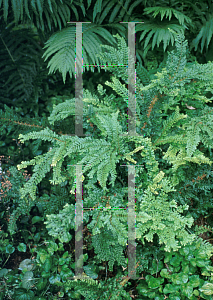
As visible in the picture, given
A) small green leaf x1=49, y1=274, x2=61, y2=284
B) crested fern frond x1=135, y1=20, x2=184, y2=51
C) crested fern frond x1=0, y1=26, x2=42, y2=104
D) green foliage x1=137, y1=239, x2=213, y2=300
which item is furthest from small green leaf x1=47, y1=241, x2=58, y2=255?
crested fern frond x1=135, y1=20, x2=184, y2=51

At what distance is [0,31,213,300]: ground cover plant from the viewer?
110 cm

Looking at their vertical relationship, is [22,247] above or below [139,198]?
below

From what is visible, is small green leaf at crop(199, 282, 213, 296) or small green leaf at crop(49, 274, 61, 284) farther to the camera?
small green leaf at crop(49, 274, 61, 284)

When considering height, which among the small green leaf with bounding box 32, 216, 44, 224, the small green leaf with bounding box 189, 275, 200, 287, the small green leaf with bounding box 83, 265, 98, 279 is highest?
the small green leaf with bounding box 32, 216, 44, 224

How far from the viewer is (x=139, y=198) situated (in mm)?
1176

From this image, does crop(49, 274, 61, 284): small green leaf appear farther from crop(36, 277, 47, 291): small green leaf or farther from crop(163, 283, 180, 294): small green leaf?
crop(163, 283, 180, 294): small green leaf

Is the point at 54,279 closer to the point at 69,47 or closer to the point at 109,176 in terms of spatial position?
the point at 109,176

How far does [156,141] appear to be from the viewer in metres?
1.22

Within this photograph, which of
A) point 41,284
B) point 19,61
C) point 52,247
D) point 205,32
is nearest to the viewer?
point 41,284

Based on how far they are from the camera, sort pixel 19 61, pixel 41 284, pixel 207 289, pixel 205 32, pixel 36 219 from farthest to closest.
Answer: pixel 19 61 < pixel 205 32 < pixel 36 219 < pixel 41 284 < pixel 207 289

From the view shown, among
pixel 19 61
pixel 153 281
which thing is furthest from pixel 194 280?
pixel 19 61

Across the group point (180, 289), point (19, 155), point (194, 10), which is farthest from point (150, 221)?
point (194, 10)

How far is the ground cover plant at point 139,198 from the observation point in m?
1.10

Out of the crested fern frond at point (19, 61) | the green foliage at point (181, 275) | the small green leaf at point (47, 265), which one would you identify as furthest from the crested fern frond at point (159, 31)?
the small green leaf at point (47, 265)
